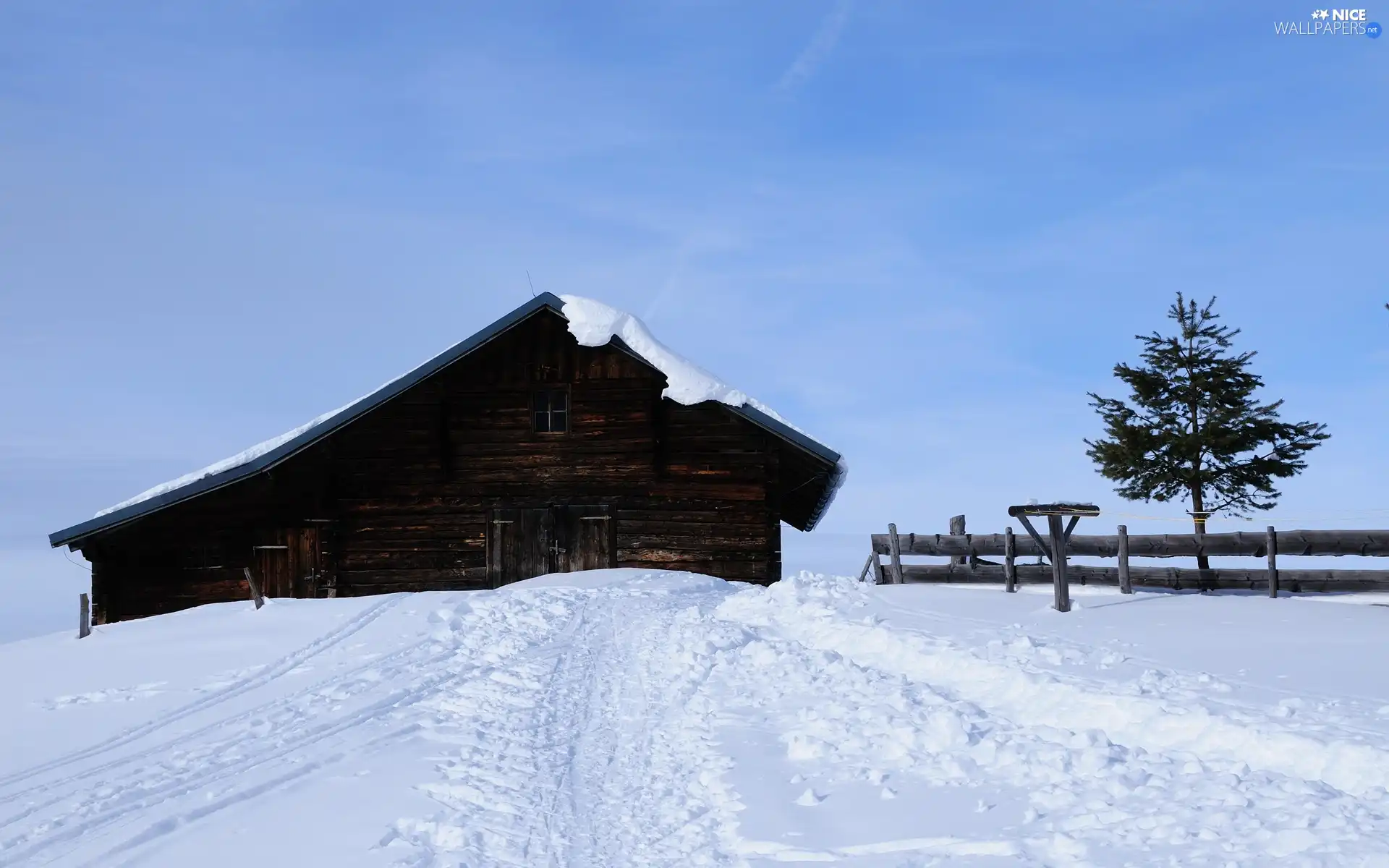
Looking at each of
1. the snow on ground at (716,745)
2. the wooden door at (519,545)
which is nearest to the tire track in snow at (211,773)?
the snow on ground at (716,745)

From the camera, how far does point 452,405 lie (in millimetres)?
20203

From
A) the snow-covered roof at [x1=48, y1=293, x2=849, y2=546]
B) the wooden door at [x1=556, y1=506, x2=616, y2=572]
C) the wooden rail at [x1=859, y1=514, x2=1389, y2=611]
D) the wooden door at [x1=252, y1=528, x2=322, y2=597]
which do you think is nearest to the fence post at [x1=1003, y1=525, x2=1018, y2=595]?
the wooden rail at [x1=859, y1=514, x2=1389, y2=611]

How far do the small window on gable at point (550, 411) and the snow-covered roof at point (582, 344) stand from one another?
1.42 metres

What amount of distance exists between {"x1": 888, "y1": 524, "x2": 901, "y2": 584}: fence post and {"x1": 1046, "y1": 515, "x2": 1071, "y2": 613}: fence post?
4507 millimetres

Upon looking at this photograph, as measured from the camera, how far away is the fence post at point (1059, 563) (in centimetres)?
1438

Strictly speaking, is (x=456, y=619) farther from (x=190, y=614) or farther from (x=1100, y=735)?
(x=1100, y=735)

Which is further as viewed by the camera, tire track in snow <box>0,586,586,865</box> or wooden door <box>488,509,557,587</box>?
wooden door <box>488,509,557,587</box>

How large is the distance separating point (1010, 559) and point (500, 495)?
10191mm

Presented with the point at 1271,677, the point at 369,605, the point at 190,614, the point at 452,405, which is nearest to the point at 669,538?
the point at 452,405

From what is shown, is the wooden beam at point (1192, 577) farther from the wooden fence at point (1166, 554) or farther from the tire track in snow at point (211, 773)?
the tire track in snow at point (211, 773)

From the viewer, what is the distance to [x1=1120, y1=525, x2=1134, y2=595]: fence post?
16203 millimetres

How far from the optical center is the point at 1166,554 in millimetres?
16266

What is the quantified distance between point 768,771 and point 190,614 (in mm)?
13214

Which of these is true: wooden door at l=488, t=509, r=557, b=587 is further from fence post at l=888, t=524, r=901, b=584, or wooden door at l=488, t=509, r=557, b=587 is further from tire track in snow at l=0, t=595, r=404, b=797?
fence post at l=888, t=524, r=901, b=584
